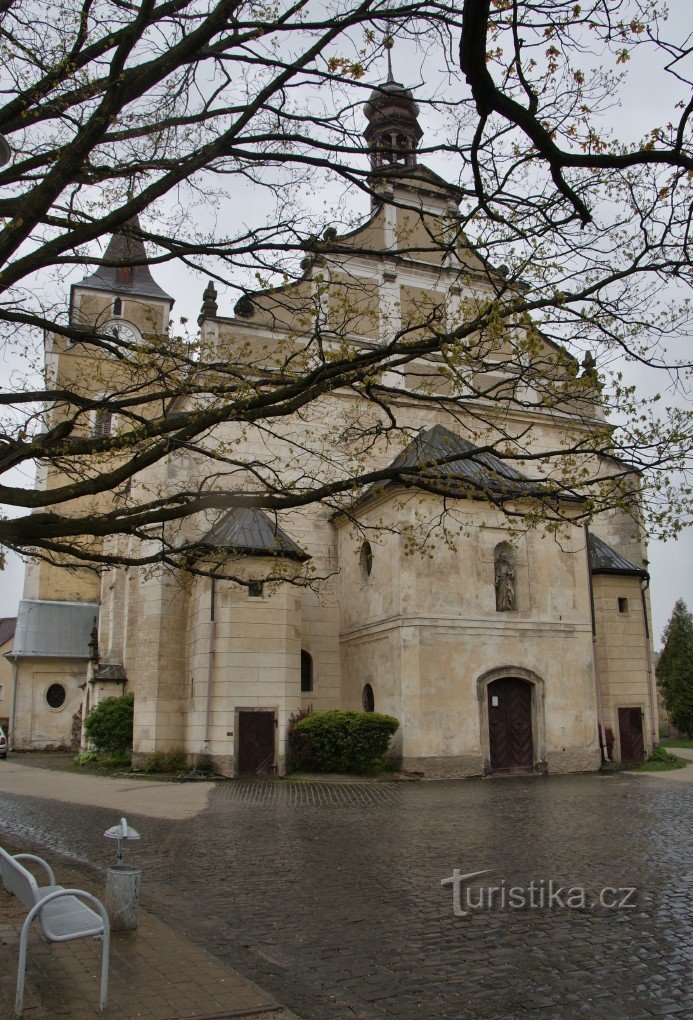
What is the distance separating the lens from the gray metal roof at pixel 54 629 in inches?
1462

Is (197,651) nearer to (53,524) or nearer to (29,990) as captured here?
(53,524)

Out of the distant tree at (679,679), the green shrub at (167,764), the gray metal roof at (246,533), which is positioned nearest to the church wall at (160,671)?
the green shrub at (167,764)

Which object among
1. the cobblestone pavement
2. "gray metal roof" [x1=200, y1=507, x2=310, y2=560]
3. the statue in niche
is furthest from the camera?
the statue in niche

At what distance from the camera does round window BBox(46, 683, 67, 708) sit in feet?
122

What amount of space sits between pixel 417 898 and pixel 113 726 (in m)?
19.3

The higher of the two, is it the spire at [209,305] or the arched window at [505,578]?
the spire at [209,305]

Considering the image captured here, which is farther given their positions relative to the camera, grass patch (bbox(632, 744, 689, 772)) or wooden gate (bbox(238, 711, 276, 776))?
grass patch (bbox(632, 744, 689, 772))

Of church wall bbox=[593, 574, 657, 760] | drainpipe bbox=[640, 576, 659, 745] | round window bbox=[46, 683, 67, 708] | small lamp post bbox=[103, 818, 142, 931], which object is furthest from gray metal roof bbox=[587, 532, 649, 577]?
round window bbox=[46, 683, 67, 708]

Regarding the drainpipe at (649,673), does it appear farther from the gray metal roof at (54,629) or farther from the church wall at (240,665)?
the gray metal roof at (54,629)

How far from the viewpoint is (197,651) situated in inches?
851

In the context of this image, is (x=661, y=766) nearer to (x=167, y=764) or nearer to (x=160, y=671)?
(x=167, y=764)

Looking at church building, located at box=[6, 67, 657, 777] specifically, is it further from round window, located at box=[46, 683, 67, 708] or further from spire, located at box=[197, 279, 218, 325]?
round window, located at box=[46, 683, 67, 708]

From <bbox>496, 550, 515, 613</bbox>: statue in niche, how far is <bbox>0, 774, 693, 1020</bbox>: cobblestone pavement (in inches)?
289

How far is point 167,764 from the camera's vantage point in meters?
21.6
